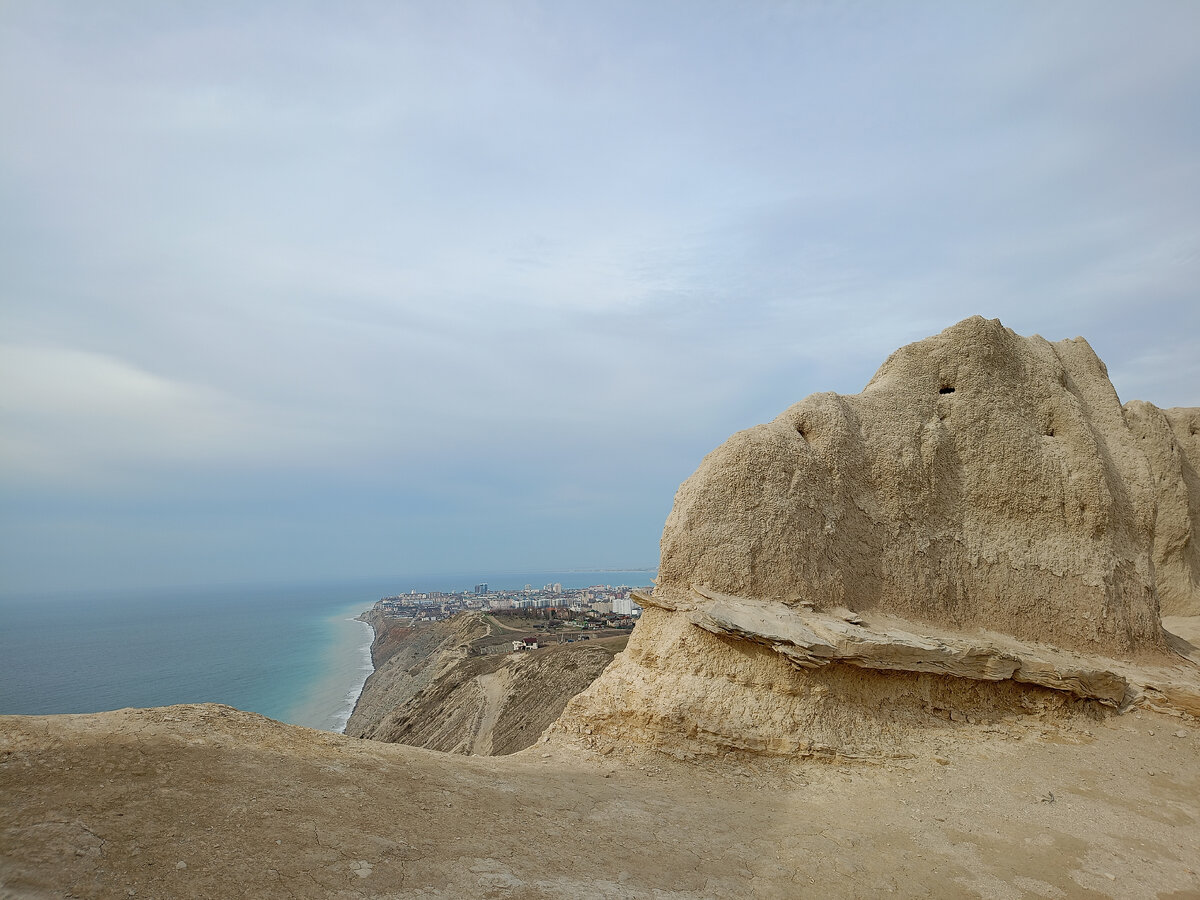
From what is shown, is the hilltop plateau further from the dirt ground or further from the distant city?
the distant city

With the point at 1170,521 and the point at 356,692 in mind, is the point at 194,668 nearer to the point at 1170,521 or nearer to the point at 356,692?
the point at 356,692

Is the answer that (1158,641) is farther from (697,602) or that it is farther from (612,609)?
(612,609)

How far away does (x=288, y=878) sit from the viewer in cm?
538

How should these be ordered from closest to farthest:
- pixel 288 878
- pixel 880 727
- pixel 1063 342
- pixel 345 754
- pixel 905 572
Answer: pixel 288 878
pixel 345 754
pixel 880 727
pixel 905 572
pixel 1063 342

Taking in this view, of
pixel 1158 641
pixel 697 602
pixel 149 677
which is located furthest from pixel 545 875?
pixel 149 677

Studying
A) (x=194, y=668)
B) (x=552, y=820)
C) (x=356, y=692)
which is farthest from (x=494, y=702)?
(x=194, y=668)

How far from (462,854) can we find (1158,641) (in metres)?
15.6

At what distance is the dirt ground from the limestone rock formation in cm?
89

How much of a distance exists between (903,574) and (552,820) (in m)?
8.83

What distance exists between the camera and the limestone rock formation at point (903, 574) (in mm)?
10523

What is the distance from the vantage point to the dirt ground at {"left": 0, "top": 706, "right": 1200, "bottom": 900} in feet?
17.9

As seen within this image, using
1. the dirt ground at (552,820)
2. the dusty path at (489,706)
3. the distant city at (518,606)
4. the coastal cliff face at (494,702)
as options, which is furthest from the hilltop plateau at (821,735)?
the distant city at (518,606)

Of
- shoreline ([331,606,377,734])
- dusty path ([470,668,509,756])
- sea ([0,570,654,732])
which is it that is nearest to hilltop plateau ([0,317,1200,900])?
dusty path ([470,668,509,756])

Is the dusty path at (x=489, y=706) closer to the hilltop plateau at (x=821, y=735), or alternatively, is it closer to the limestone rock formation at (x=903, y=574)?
the limestone rock formation at (x=903, y=574)
